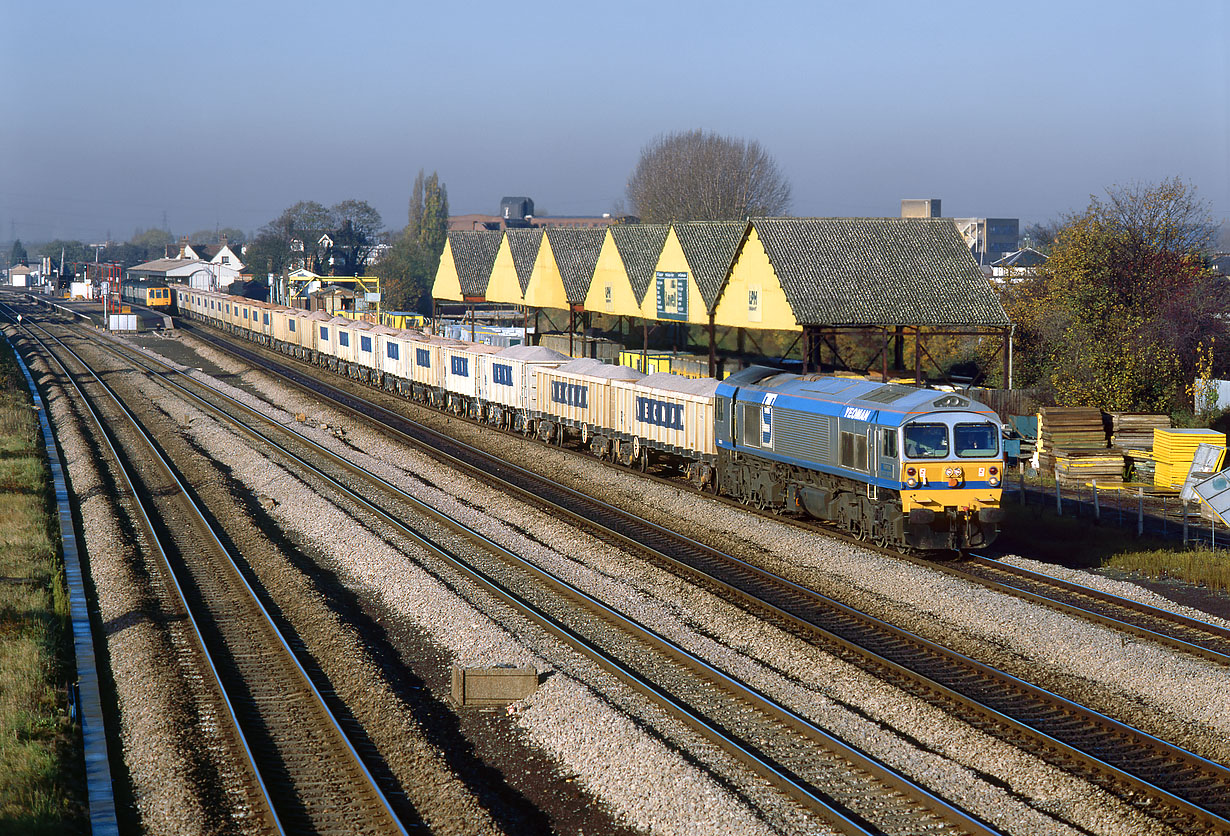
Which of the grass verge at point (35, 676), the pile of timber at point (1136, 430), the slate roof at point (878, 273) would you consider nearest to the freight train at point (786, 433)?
the slate roof at point (878, 273)

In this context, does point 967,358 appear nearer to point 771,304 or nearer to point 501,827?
point 771,304

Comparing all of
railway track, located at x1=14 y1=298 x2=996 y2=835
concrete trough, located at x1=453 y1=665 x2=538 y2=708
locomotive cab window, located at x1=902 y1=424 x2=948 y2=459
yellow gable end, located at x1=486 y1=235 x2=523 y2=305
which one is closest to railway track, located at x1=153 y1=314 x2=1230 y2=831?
railway track, located at x1=14 y1=298 x2=996 y2=835

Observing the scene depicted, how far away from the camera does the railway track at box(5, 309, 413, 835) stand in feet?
40.2

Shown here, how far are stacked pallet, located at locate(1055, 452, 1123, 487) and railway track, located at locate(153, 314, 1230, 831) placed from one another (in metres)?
15.2

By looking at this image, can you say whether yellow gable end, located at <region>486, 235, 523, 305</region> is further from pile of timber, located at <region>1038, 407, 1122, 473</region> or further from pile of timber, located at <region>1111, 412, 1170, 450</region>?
pile of timber, located at <region>1111, 412, 1170, 450</region>

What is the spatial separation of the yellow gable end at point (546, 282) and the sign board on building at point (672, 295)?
9833mm

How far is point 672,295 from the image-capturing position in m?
50.0

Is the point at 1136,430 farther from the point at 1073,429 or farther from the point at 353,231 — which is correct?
the point at 353,231

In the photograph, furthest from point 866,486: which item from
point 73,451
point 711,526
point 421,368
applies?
point 421,368

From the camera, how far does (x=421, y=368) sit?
52625mm

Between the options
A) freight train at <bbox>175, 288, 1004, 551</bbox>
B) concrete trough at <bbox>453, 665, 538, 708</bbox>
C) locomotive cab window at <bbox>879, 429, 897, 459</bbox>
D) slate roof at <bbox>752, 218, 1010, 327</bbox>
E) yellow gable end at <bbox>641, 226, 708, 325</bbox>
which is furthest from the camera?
yellow gable end at <bbox>641, 226, 708, 325</bbox>

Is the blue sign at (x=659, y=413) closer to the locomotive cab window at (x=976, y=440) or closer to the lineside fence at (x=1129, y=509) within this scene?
the lineside fence at (x=1129, y=509)

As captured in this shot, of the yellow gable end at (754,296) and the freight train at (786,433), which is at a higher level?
the yellow gable end at (754,296)

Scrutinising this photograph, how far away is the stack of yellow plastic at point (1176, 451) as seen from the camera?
31.9 metres
